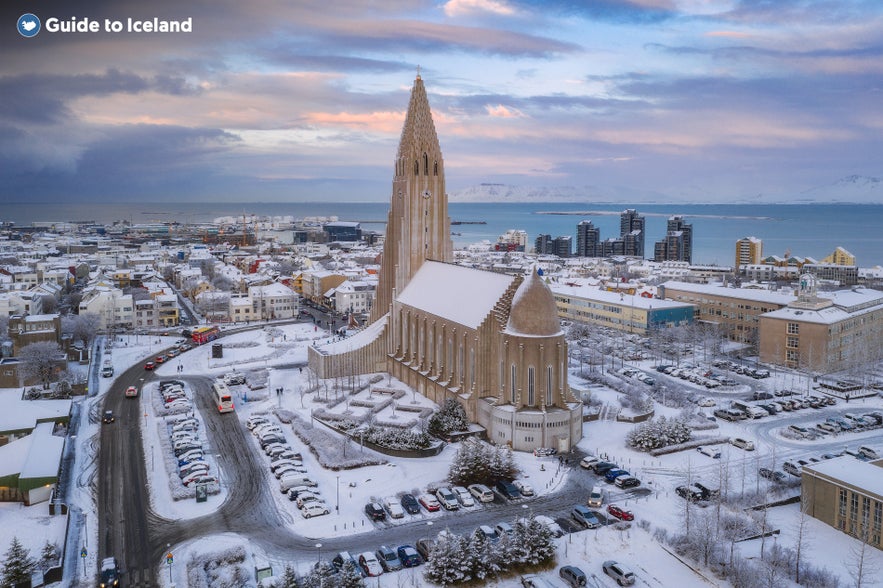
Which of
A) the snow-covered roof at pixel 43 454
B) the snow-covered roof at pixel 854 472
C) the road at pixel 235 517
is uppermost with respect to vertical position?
the snow-covered roof at pixel 854 472

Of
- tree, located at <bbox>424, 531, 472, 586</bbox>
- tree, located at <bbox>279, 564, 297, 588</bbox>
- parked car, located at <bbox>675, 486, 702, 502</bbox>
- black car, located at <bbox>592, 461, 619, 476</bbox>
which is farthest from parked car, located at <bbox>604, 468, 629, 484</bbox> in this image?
tree, located at <bbox>279, 564, 297, 588</bbox>

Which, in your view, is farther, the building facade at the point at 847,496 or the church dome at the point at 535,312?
the church dome at the point at 535,312

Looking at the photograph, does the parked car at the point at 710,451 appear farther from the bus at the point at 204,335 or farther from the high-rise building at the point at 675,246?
the high-rise building at the point at 675,246

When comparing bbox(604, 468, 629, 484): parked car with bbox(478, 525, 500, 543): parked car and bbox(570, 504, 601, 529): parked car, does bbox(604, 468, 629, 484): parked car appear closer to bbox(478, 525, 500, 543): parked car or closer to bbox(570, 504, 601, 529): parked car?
bbox(570, 504, 601, 529): parked car

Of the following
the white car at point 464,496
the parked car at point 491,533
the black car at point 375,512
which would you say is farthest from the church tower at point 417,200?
the parked car at point 491,533

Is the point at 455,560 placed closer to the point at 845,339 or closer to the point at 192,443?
the point at 192,443

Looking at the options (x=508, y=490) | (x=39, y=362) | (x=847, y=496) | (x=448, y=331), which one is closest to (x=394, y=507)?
(x=508, y=490)

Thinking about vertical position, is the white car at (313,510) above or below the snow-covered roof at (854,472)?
below
